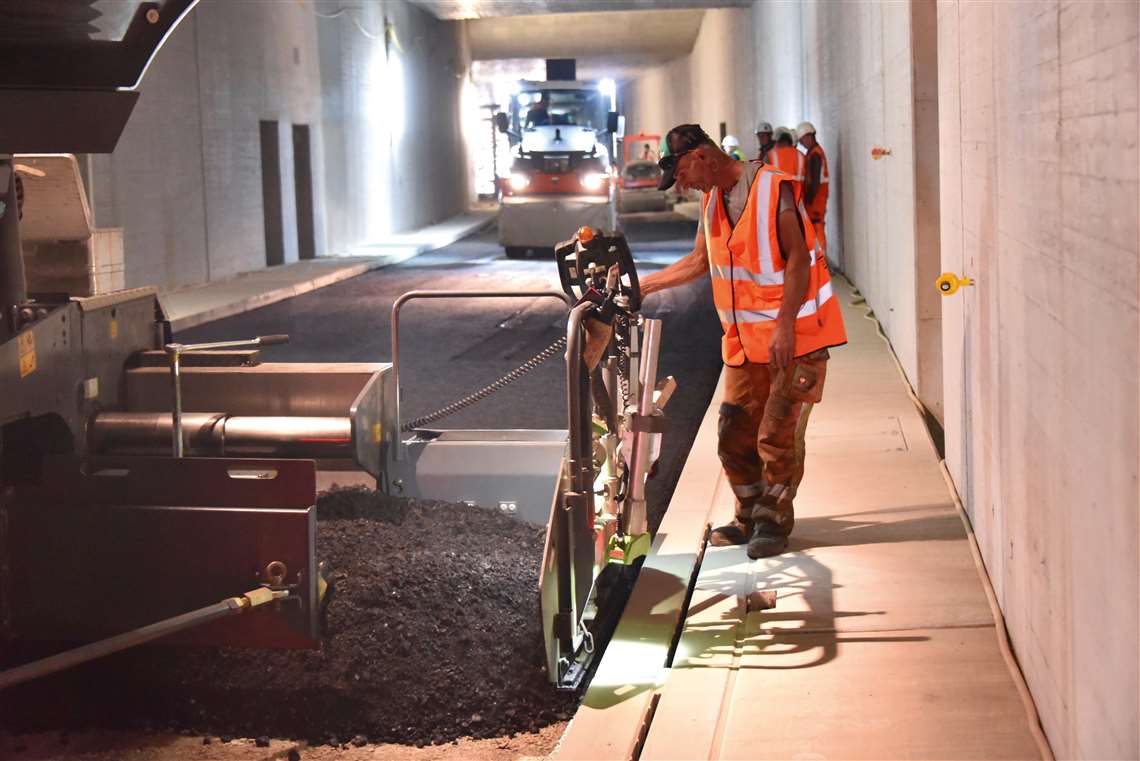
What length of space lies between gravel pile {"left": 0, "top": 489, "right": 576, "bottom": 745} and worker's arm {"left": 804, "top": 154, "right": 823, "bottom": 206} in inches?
444

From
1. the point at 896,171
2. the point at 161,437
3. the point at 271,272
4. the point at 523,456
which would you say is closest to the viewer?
the point at 161,437

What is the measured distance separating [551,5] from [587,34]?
12600 mm

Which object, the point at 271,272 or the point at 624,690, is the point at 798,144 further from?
the point at 624,690

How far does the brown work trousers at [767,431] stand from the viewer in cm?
631

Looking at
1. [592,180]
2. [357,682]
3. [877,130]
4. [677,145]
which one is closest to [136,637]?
[357,682]

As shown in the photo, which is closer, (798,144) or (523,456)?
(523,456)

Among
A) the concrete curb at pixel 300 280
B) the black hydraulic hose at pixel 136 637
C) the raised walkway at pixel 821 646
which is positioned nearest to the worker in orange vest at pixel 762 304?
the raised walkway at pixel 821 646

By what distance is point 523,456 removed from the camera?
7301mm

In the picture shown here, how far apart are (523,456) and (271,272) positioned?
742 inches

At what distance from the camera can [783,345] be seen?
6184 millimetres

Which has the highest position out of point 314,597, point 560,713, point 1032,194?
point 1032,194

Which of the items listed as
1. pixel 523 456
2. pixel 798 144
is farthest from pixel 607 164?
pixel 523 456

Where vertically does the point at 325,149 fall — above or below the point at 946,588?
above

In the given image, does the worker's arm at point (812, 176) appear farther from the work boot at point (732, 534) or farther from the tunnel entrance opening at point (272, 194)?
the tunnel entrance opening at point (272, 194)
